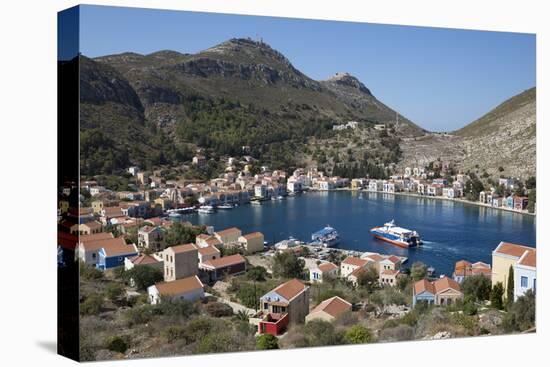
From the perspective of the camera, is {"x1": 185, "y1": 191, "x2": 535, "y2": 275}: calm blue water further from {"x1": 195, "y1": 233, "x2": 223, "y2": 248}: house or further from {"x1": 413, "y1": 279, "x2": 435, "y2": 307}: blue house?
{"x1": 413, "y1": 279, "x2": 435, "y2": 307}: blue house

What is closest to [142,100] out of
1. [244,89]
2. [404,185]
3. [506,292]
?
[244,89]

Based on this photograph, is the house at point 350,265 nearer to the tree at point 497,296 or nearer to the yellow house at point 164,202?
the tree at point 497,296

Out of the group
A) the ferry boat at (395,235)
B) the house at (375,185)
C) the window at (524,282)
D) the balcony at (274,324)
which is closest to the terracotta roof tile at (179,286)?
the balcony at (274,324)

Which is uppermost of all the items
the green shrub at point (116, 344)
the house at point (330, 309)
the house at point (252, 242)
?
the house at point (252, 242)

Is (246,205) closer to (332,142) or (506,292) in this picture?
(332,142)

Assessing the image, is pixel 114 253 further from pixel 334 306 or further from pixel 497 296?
pixel 497 296

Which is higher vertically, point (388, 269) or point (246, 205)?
point (246, 205)
